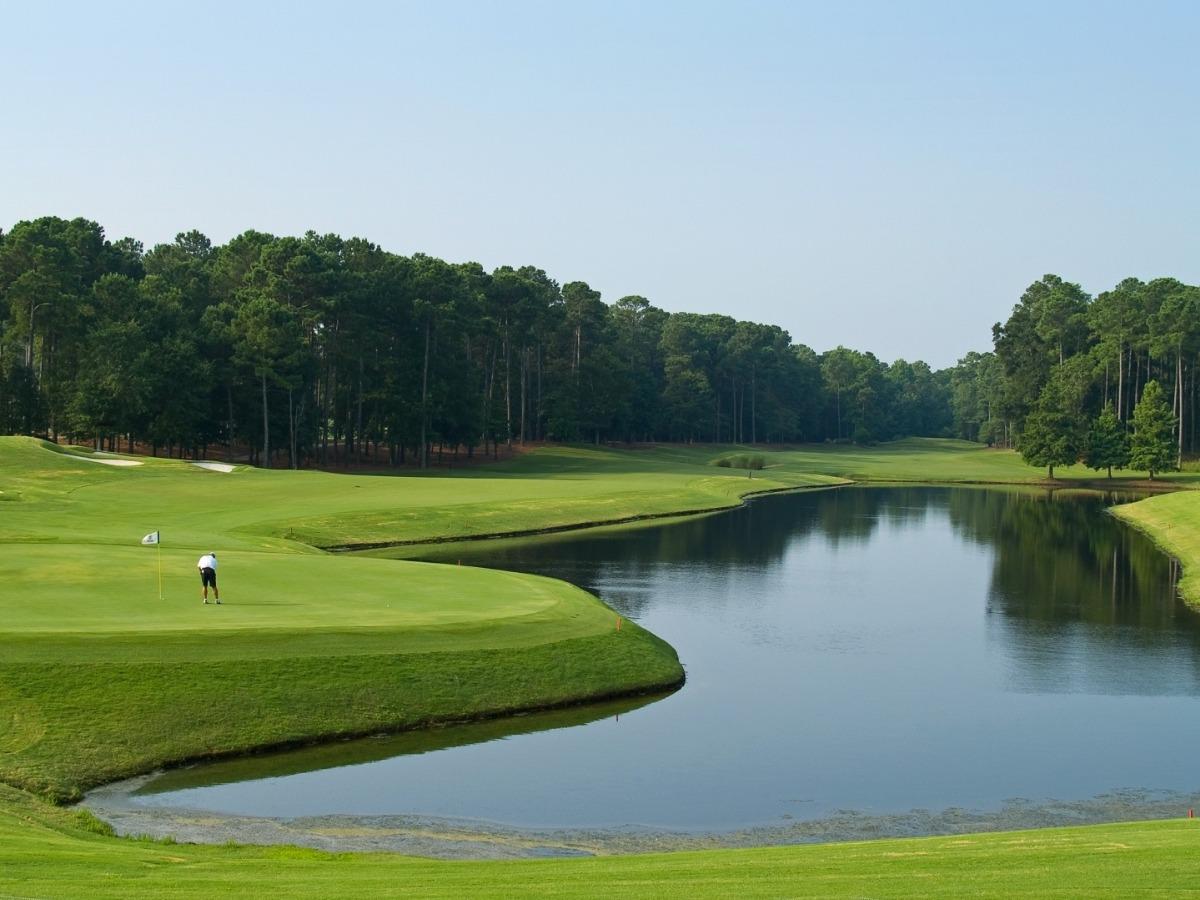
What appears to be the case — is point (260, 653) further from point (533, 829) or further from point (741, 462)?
point (741, 462)

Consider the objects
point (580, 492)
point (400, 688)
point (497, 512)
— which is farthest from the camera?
point (580, 492)

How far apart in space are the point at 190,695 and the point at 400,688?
4702mm

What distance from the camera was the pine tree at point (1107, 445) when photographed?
124 metres

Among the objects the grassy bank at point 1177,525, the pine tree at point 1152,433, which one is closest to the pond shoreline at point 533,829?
the grassy bank at point 1177,525

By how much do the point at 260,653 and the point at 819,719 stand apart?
43.1 ft

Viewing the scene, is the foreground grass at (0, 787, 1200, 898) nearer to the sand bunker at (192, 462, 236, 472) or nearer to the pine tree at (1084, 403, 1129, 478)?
the sand bunker at (192, 462, 236, 472)

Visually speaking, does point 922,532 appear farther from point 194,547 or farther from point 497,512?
point 194,547

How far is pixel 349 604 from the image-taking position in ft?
114

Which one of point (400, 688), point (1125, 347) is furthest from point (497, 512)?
point (1125, 347)

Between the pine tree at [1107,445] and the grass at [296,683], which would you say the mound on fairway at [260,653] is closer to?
the grass at [296,683]

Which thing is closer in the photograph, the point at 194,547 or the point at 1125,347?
the point at 194,547

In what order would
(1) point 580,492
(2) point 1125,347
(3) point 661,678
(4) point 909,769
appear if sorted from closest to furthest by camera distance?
1. (4) point 909,769
2. (3) point 661,678
3. (1) point 580,492
4. (2) point 1125,347

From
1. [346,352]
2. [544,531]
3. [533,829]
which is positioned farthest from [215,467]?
[533,829]

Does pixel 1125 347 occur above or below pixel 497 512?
above
